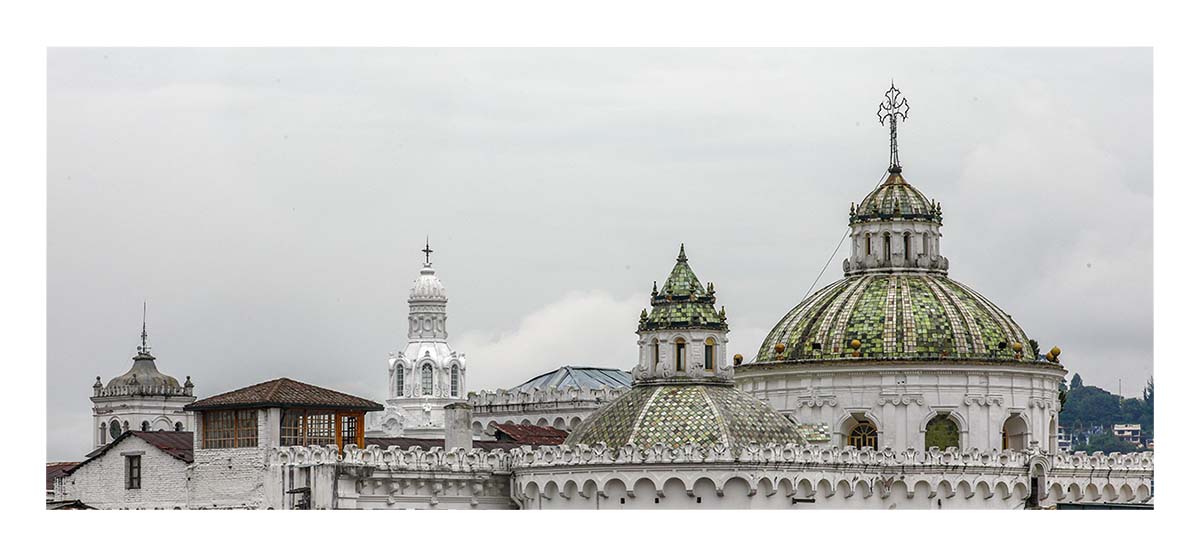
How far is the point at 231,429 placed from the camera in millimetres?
112438

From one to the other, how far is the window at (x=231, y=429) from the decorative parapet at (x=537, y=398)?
4359 cm

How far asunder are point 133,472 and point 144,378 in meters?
79.7

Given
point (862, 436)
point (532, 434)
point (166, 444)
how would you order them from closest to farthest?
point (166, 444)
point (862, 436)
point (532, 434)

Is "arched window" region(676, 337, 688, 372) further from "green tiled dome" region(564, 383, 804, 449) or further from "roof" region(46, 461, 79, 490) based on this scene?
"roof" region(46, 461, 79, 490)

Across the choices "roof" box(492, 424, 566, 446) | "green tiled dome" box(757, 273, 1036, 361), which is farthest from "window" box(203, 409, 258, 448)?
"green tiled dome" box(757, 273, 1036, 361)

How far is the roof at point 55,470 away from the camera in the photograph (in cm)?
11734

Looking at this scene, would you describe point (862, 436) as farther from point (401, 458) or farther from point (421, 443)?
point (401, 458)

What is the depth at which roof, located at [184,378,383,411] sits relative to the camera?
111625mm

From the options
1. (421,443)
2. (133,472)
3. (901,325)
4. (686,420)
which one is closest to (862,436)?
(901,325)

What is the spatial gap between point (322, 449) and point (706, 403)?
16.2 meters

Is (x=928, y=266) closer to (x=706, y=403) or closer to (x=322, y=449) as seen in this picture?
(x=706, y=403)

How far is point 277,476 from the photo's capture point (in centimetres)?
11006

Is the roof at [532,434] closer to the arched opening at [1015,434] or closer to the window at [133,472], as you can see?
the arched opening at [1015,434]

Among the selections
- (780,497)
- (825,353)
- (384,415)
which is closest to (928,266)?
(825,353)
